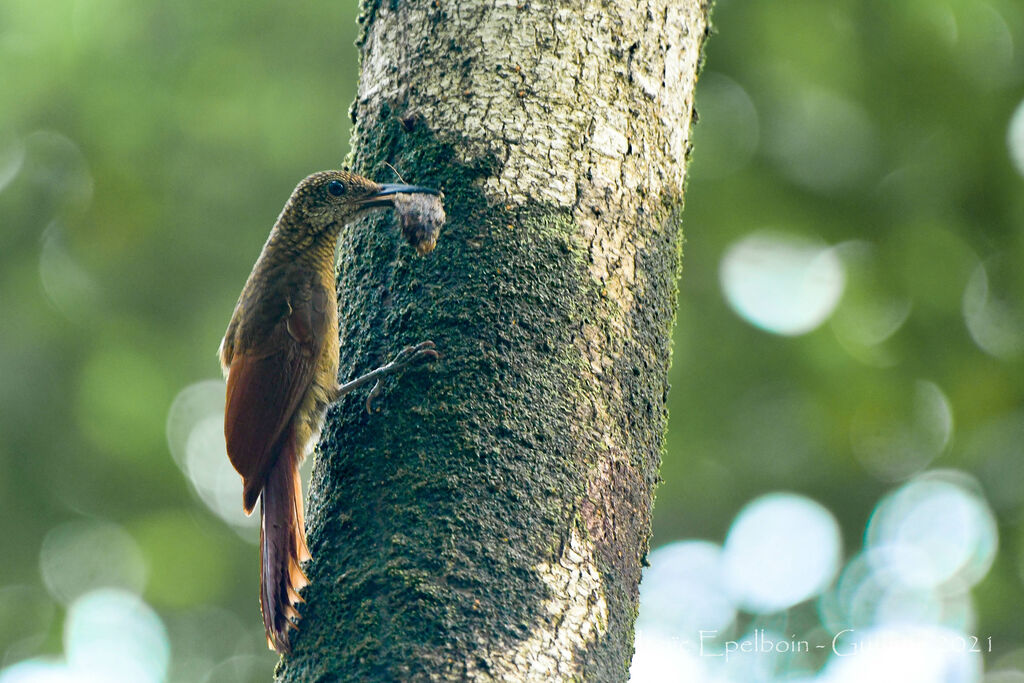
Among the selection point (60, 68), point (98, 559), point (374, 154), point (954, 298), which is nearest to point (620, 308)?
point (374, 154)

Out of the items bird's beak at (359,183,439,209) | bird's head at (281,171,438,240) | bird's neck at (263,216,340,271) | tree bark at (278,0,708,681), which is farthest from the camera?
bird's neck at (263,216,340,271)

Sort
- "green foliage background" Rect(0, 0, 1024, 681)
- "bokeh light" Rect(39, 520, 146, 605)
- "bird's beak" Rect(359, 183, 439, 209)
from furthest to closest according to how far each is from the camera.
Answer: "bokeh light" Rect(39, 520, 146, 605) → "green foliage background" Rect(0, 0, 1024, 681) → "bird's beak" Rect(359, 183, 439, 209)

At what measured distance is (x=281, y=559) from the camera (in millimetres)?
2078

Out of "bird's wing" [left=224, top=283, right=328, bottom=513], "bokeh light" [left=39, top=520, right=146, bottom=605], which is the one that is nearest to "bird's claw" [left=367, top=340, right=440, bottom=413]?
"bird's wing" [left=224, top=283, right=328, bottom=513]

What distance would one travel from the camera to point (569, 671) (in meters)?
1.78

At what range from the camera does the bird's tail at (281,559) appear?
1.98 metres

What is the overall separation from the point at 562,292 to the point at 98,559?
787 cm

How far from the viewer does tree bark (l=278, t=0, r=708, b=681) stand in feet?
5.94

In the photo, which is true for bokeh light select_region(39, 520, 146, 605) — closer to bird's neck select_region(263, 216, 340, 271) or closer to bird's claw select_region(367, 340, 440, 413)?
bird's neck select_region(263, 216, 340, 271)

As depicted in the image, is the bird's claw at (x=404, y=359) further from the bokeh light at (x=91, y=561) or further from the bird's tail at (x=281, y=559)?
the bokeh light at (x=91, y=561)

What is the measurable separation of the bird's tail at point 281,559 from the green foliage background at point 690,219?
16.6 ft

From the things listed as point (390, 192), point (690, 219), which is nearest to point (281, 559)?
point (390, 192)

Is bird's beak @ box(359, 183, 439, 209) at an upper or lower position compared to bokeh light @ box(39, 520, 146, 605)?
lower

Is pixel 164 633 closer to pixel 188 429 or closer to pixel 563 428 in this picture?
pixel 188 429
